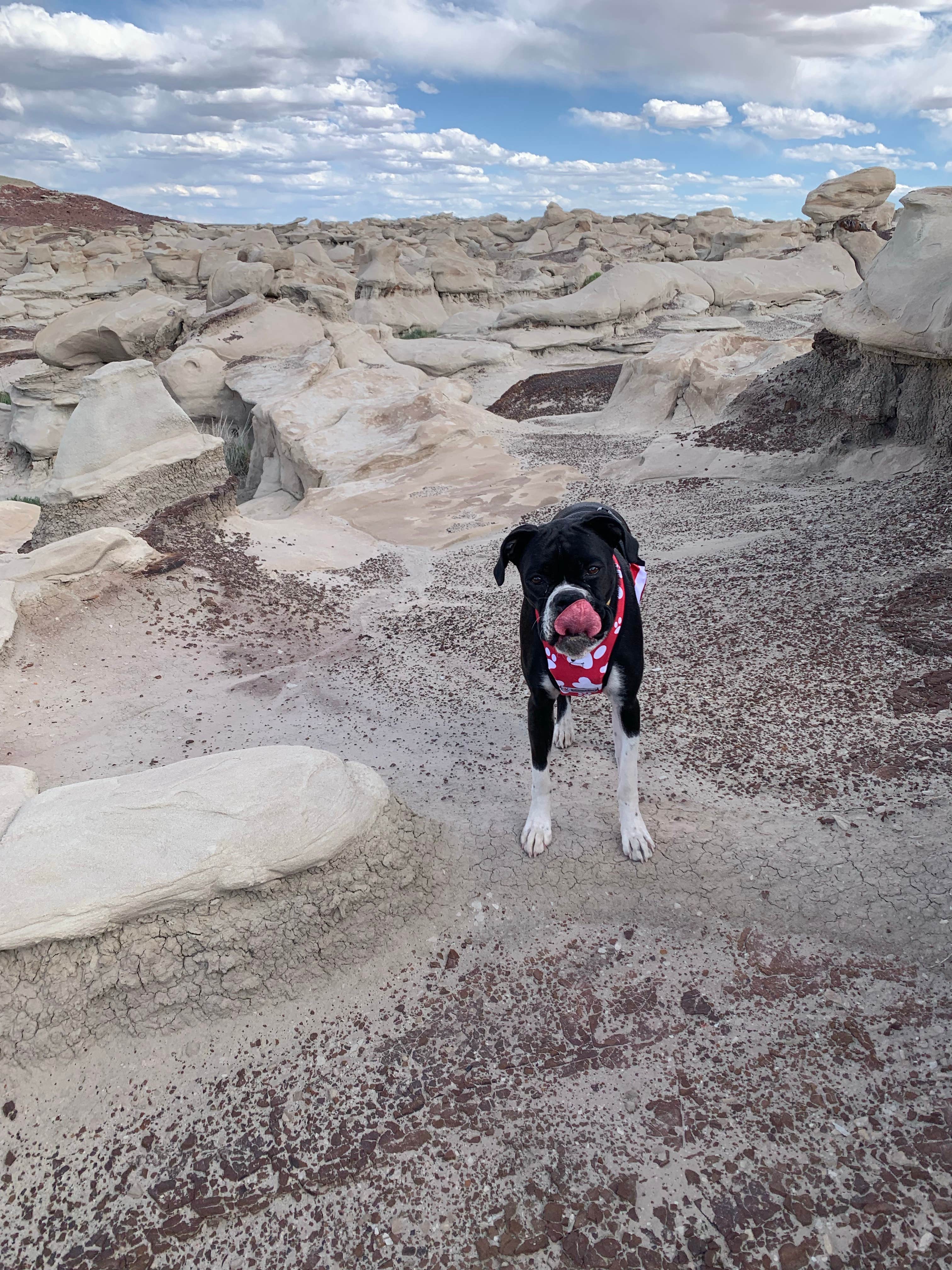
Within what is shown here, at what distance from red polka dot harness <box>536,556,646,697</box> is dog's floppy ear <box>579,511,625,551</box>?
76mm

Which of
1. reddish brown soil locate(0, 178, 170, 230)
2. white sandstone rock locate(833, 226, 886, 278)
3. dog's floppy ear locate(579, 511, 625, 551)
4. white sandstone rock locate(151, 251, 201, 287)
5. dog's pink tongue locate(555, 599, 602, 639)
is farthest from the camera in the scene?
reddish brown soil locate(0, 178, 170, 230)

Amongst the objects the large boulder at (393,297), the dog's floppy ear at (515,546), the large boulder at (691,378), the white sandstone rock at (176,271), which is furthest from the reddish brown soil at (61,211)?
the dog's floppy ear at (515,546)

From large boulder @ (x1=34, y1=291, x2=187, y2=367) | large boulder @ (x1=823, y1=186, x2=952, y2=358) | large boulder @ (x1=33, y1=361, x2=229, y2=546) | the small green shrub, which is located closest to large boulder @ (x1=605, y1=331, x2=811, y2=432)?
large boulder @ (x1=823, y1=186, x2=952, y2=358)

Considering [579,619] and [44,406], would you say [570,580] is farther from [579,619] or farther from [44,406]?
[44,406]

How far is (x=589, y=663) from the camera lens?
298cm

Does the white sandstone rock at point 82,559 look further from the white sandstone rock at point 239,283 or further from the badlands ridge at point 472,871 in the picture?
the white sandstone rock at point 239,283

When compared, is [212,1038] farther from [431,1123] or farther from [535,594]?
[535,594]

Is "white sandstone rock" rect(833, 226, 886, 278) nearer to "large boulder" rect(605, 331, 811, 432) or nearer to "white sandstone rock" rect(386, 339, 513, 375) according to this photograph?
"white sandstone rock" rect(386, 339, 513, 375)

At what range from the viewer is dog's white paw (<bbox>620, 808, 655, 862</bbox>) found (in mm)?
3490

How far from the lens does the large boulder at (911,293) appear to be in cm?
739

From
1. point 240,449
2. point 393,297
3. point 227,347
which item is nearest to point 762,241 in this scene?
point 393,297

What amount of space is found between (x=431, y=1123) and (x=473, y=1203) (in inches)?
11.2

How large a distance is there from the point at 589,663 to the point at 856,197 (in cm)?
2941

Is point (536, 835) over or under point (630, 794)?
under
